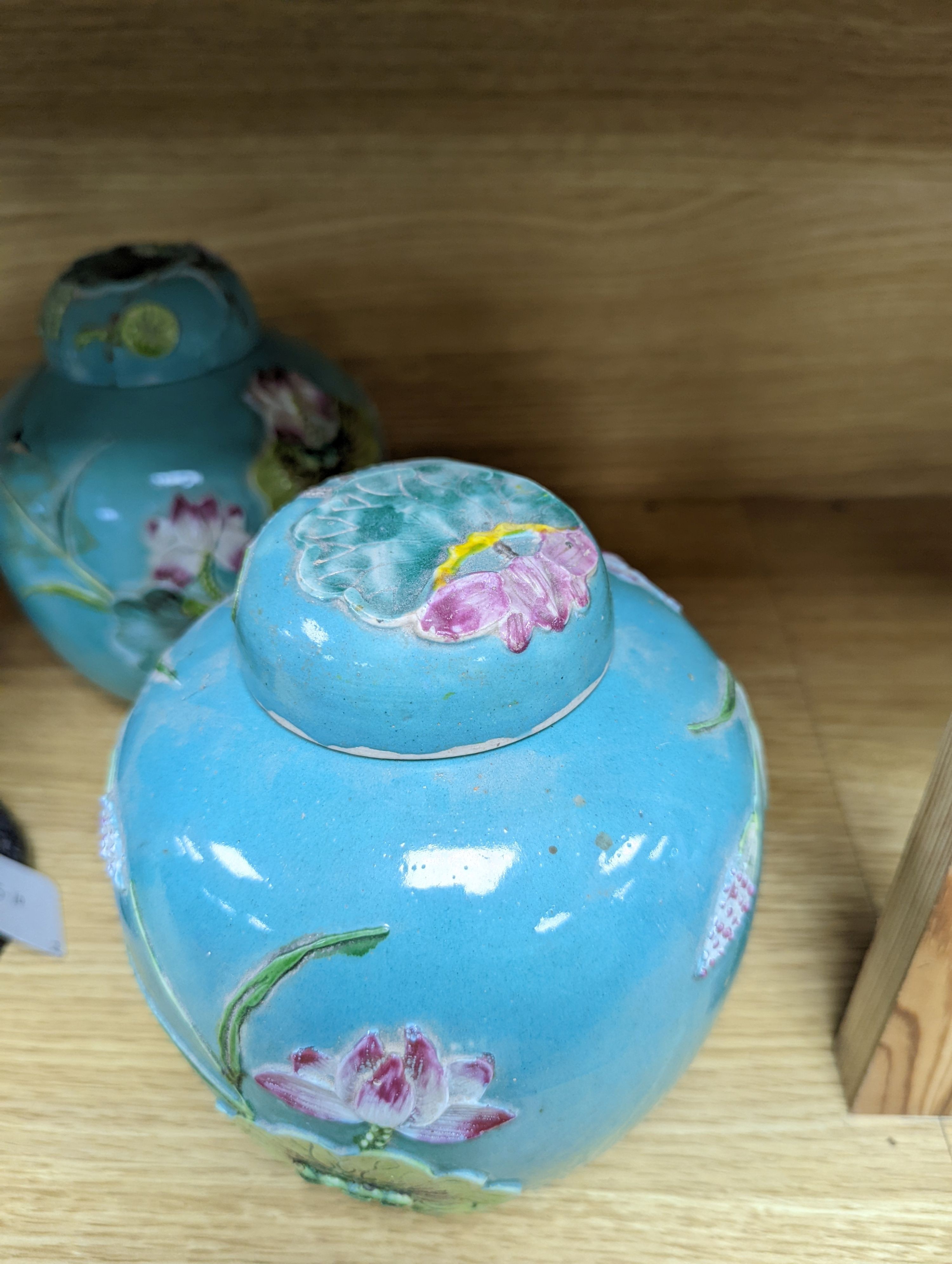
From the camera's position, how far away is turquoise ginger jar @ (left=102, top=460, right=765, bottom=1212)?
0.44 m

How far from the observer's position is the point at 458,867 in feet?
1.45

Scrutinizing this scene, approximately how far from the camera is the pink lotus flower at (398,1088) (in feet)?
1.46

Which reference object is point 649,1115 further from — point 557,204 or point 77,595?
point 557,204

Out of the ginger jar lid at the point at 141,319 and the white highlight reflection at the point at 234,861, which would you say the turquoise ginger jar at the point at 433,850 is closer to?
the white highlight reflection at the point at 234,861

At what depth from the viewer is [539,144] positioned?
966 millimetres

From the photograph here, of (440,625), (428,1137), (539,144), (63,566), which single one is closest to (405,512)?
(440,625)

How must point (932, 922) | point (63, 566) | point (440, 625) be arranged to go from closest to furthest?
point (440, 625) → point (932, 922) → point (63, 566)

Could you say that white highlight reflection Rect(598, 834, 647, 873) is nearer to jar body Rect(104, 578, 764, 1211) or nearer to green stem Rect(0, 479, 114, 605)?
jar body Rect(104, 578, 764, 1211)

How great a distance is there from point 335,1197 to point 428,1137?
0.62 feet

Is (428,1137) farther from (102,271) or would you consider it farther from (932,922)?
(102,271)

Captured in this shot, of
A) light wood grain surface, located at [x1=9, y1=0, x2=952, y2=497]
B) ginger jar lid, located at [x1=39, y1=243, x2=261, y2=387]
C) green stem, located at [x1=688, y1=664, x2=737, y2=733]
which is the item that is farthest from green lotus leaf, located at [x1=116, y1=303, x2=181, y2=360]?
green stem, located at [x1=688, y1=664, x2=737, y2=733]

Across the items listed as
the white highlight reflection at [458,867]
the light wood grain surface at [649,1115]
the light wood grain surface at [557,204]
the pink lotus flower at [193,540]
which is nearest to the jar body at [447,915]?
the white highlight reflection at [458,867]

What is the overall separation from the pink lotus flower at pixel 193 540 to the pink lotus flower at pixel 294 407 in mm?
72

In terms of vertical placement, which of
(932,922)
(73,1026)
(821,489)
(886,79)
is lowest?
(73,1026)
